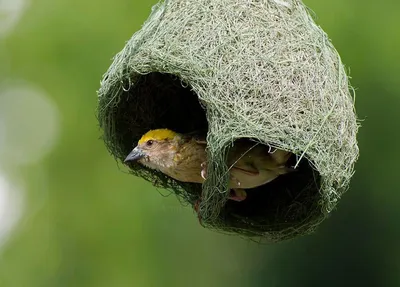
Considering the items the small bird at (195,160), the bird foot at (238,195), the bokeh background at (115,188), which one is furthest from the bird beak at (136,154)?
the bokeh background at (115,188)

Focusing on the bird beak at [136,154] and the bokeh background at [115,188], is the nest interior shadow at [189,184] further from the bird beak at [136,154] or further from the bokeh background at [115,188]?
the bokeh background at [115,188]

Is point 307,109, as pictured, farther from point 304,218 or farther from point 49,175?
point 49,175

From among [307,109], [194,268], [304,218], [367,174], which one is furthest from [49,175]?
[307,109]

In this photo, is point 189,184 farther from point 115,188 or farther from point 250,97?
point 115,188

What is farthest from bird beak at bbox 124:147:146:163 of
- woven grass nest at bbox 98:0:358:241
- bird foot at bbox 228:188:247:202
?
bird foot at bbox 228:188:247:202

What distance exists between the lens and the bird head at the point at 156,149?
3.21 m

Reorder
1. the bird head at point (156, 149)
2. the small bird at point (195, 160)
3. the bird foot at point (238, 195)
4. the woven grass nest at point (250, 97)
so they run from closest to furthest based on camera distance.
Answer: the woven grass nest at point (250, 97) → the small bird at point (195, 160) → the bird head at point (156, 149) → the bird foot at point (238, 195)

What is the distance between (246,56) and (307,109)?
0.34 m

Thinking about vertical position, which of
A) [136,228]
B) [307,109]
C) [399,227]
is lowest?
[399,227]

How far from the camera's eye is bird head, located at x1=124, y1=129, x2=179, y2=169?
3.21 meters

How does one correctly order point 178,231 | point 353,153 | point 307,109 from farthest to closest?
point 178,231 < point 353,153 < point 307,109

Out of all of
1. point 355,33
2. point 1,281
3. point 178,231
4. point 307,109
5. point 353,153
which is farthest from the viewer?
point 1,281

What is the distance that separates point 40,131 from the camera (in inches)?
221

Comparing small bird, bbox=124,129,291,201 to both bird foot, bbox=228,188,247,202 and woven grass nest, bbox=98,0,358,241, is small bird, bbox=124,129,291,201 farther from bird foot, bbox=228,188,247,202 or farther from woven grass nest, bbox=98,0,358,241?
woven grass nest, bbox=98,0,358,241
